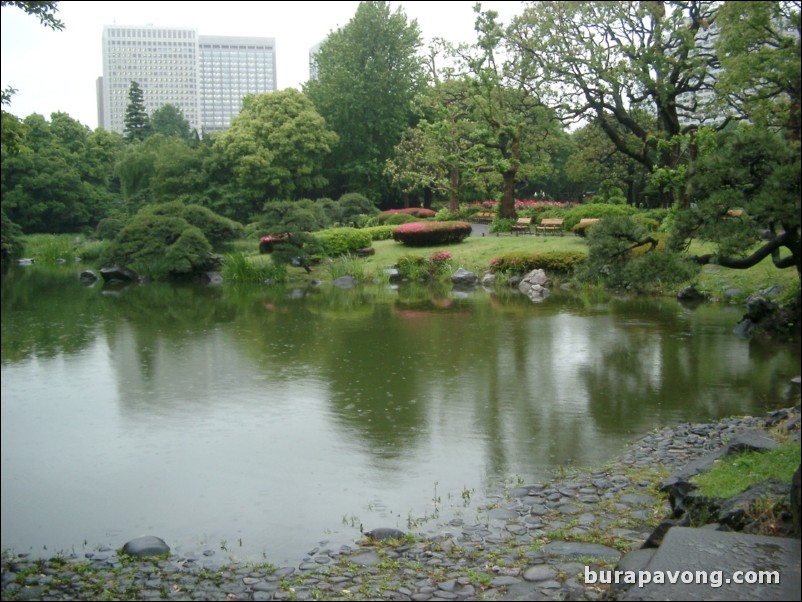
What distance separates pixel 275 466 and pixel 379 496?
1058mm

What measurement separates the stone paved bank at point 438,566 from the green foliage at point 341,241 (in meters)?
17.6

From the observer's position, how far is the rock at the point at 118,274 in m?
A: 20.6

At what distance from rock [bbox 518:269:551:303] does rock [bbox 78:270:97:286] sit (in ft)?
37.6

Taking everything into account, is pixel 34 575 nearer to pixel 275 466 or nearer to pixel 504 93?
pixel 275 466

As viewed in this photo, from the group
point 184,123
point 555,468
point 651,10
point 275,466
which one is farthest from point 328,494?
point 184,123

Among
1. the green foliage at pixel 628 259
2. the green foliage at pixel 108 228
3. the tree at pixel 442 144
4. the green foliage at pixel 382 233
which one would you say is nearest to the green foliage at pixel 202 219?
the green foliage at pixel 382 233

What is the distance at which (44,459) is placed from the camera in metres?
5.82

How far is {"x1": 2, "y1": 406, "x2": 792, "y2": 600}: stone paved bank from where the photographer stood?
12.2 feet

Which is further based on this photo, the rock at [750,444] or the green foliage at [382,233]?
the green foliage at [382,233]

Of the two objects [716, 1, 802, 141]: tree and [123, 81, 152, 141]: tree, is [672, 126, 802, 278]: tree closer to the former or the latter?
[716, 1, 802, 141]: tree

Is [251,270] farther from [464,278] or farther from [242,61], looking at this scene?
[464,278]

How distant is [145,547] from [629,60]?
21.2m

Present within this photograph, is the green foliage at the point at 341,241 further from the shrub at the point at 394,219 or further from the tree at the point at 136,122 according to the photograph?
the tree at the point at 136,122

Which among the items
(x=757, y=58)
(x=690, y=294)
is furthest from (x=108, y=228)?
(x=757, y=58)
